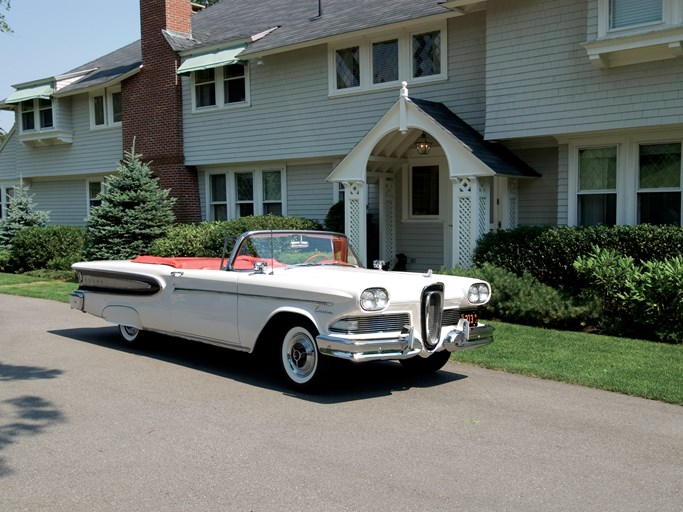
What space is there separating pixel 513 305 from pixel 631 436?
5313 millimetres

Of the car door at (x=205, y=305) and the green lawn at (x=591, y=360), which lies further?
the car door at (x=205, y=305)

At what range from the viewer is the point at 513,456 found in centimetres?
494

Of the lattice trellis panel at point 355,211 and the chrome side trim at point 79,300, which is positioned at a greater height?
the lattice trellis panel at point 355,211

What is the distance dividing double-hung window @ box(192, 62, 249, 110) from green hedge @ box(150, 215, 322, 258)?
3608mm

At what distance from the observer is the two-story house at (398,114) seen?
11977 mm

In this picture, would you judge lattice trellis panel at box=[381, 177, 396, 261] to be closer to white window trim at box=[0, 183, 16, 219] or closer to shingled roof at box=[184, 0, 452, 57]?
shingled roof at box=[184, 0, 452, 57]

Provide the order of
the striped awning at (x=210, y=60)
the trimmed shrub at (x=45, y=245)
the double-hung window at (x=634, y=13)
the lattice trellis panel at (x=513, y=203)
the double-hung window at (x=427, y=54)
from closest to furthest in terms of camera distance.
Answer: the double-hung window at (x=634, y=13), the lattice trellis panel at (x=513, y=203), the double-hung window at (x=427, y=54), the striped awning at (x=210, y=60), the trimmed shrub at (x=45, y=245)

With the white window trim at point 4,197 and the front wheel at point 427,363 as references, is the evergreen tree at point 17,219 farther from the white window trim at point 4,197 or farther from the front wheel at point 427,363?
the front wheel at point 427,363

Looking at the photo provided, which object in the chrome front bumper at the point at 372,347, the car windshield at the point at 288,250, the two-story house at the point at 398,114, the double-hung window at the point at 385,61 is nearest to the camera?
the chrome front bumper at the point at 372,347

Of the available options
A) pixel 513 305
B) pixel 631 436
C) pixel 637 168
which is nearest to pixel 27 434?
pixel 631 436

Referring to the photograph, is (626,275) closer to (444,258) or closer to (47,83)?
(444,258)

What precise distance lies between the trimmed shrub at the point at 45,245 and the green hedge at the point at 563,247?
12.8 metres

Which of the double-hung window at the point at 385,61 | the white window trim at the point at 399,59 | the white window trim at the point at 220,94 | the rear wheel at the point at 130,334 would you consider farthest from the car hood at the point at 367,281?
the white window trim at the point at 220,94

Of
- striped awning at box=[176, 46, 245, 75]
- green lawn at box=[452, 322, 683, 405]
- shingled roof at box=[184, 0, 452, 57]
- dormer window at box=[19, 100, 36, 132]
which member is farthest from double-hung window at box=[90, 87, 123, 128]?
green lawn at box=[452, 322, 683, 405]
